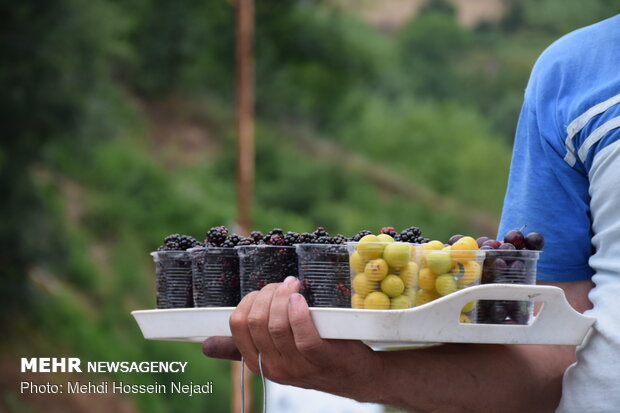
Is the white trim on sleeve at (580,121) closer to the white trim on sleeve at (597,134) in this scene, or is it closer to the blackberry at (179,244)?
the white trim on sleeve at (597,134)

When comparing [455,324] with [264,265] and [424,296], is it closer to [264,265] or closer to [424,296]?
[424,296]

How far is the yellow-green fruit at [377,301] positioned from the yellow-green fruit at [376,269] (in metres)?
0.02

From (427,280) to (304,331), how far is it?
0.53ft

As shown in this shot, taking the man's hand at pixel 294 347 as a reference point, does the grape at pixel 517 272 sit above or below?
above

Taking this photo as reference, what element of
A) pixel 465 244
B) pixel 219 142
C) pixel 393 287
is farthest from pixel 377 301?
pixel 219 142

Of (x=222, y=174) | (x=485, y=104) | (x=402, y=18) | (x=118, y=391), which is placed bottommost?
(x=118, y=391)

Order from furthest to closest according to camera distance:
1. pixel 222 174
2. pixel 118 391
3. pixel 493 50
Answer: pixel 493 50 < pixel 222 174 < pixel 118 391

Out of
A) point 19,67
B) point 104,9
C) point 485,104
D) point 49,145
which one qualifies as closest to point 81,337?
point 49,145

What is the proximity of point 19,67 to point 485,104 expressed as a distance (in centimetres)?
627

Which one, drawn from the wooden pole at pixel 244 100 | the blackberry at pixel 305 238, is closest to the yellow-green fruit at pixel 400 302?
the blackberry at pixel 305 238

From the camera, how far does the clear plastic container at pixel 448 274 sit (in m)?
1.05

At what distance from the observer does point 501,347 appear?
1.17 meters

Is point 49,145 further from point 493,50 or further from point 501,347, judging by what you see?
point 501,347

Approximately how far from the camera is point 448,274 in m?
1.06
